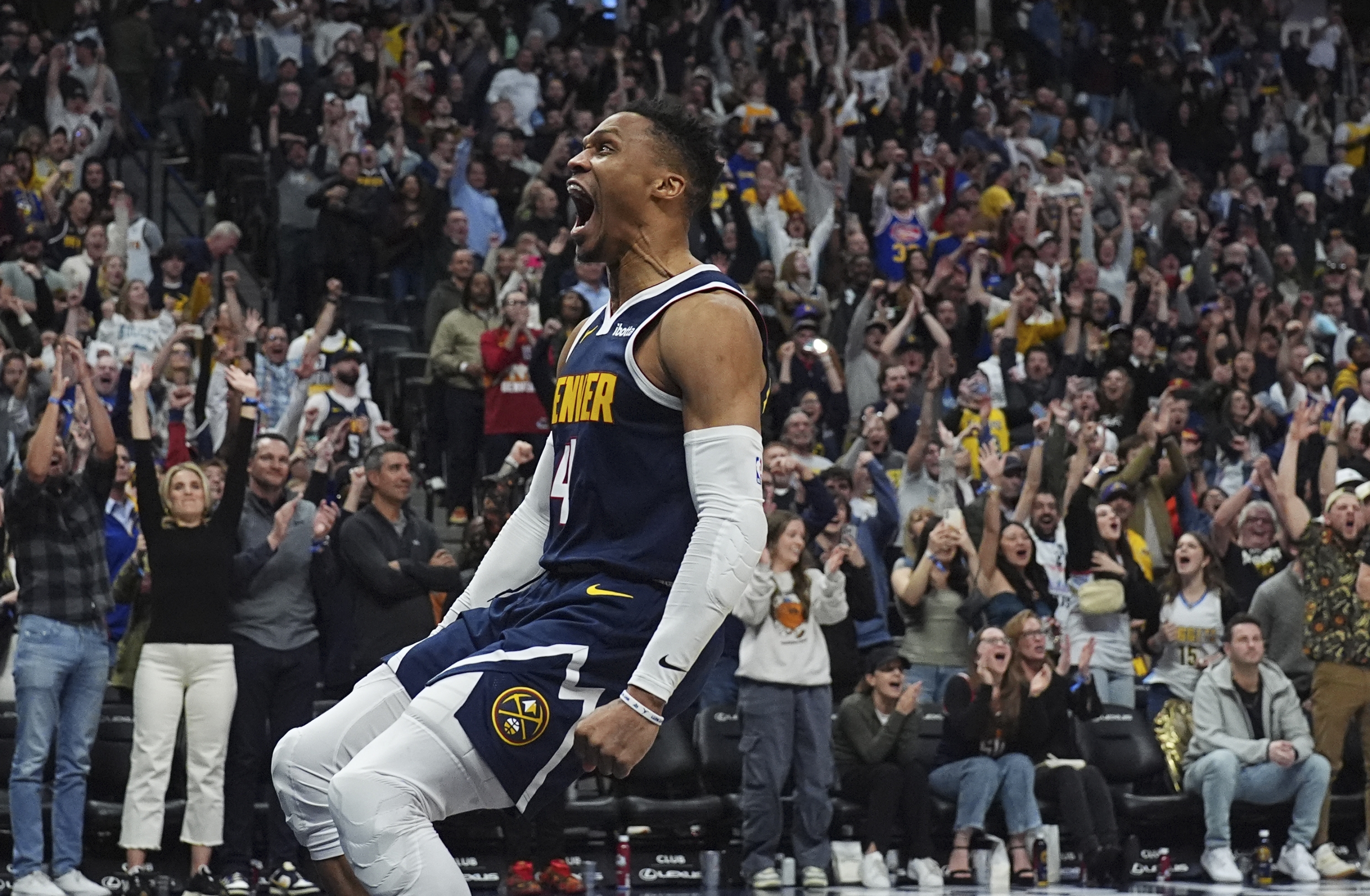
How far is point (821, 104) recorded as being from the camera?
20125 mm

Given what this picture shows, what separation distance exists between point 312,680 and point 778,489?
11.3ft

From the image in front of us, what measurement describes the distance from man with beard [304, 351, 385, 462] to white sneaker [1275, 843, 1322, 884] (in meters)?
6.51

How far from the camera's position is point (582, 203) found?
4359mm

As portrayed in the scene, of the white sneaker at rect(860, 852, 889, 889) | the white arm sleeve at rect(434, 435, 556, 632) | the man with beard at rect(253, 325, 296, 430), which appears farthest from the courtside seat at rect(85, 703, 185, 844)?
the white arm sleeve at rect(434, 435, 556, 632)

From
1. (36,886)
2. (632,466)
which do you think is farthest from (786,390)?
(632,466)

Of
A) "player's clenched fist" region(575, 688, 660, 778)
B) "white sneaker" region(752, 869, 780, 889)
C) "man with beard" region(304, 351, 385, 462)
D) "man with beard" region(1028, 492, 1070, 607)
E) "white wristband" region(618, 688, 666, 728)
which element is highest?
"man with beard" region(304, 351, 385, 462)

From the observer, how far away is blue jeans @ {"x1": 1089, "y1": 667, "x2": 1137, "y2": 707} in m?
12.0

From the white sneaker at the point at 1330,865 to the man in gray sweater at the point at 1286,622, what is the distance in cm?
134

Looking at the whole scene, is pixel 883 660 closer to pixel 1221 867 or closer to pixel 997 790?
pixel 997 790

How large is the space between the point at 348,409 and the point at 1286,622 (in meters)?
6.58

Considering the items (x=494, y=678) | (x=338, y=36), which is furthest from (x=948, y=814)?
(x=338, y=36)

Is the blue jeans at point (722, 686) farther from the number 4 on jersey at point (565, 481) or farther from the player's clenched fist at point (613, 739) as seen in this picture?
the player's clenched fist at point (613, 739)

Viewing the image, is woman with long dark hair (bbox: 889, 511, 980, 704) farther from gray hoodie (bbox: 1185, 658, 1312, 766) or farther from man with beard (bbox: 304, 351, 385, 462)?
man with beard (bbox: 304, 351, 385, 462)

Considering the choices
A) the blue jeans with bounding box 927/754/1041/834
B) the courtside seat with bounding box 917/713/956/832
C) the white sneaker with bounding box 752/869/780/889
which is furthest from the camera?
the courtside seat with bounding box 917/713/956/832
